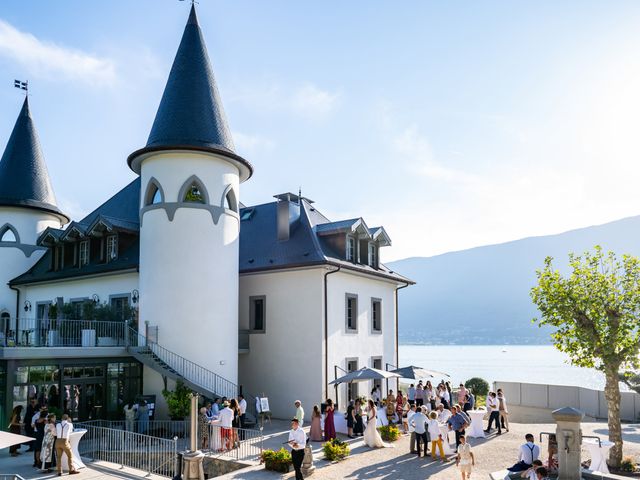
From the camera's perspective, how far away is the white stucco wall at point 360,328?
86.2 ft

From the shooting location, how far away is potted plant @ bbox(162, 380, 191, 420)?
71.1 feet

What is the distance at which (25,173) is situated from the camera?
34312 mm

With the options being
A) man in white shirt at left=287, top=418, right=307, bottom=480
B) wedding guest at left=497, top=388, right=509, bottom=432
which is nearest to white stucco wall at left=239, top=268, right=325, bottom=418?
wedding guest at left=497, top=388, right=509, bottom=432

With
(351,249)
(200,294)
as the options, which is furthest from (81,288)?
(351,249)

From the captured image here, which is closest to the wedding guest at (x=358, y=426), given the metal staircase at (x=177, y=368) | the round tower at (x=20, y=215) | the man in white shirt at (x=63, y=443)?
the metal staircase at (x=177, y=368)

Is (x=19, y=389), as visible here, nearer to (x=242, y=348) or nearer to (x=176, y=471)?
(x=176, y=471)

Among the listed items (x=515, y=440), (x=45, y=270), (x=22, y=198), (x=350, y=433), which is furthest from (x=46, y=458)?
(x=22, y=198)

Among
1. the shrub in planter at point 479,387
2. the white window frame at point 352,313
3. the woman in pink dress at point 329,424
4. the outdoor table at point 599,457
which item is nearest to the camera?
the outdoor table at point 599,457

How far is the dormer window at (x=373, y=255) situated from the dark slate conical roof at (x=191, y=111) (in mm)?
7668

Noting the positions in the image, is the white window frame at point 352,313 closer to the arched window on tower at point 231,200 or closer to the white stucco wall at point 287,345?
the white stucco wall at point 287,345

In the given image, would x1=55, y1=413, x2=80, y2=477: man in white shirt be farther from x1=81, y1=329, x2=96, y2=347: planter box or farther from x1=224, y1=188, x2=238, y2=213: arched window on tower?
x1=224, y1=188, x2=238, y2=213: arched window on tower

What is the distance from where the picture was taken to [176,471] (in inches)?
680

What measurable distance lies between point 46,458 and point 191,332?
757 cm

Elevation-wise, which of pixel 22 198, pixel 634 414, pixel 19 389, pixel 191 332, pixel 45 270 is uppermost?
pixel 22 198
